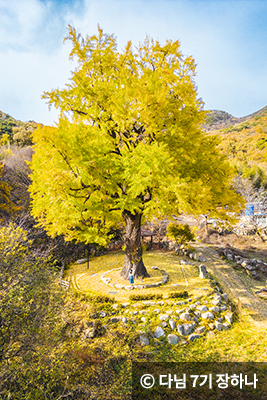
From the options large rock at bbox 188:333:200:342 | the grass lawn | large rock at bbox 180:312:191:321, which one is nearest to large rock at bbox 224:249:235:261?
the grass lawn

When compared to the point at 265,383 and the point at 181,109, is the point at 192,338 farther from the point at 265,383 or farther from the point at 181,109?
the point at 181,109

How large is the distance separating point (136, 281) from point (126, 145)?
6673 millimetres

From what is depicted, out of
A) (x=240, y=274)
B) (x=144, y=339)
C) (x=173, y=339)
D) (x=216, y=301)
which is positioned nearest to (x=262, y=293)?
(x=240, y=274)

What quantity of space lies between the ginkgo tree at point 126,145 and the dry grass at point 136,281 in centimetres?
316

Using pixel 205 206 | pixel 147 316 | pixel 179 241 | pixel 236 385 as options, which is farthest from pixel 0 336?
pixel 179 241

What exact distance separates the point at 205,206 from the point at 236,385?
5281 mm

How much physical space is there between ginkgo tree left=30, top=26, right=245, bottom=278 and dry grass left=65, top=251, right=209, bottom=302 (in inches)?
124

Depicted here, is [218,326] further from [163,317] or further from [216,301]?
[163,317]

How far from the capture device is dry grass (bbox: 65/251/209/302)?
9656 millimetres

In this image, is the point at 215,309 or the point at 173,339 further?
the point at 215,309

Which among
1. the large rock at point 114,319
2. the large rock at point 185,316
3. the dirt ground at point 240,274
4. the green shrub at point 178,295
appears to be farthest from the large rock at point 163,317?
the dirt ground at point 240,274

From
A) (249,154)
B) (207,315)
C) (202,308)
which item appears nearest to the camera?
(207,315)

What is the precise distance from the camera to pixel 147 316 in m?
7.65

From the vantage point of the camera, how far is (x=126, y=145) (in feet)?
30.2
